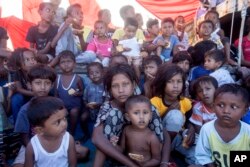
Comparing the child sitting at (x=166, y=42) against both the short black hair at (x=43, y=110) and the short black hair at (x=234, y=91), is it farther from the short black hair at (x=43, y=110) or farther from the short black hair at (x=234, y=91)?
the short black hair at (x=43, y=110)

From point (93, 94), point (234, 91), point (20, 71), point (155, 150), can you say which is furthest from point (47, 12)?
point (234, 91)

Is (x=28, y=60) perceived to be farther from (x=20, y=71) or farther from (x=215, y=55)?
(x=215, y=55)

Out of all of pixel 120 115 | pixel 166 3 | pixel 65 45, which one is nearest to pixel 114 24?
pixel 166 3

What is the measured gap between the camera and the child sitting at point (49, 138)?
2490 millimetres

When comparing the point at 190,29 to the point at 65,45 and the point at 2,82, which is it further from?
the point at 2,82

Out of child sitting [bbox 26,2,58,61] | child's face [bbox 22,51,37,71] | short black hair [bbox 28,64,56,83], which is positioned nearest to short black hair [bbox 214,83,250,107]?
short black hair [bbox 28,64,56,83]

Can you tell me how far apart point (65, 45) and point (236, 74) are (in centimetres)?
209

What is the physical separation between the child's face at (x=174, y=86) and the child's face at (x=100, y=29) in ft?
6.45

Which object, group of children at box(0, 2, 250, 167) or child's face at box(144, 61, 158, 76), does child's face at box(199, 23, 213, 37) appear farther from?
child's face at box(144, 61, 158, 76)

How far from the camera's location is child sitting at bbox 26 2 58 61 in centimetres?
479

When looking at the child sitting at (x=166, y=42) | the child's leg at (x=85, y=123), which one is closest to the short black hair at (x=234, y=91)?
the child's leg at (x=85, y=123)

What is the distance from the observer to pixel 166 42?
522cm

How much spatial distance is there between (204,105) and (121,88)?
81 centimetres

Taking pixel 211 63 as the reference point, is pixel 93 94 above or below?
below
